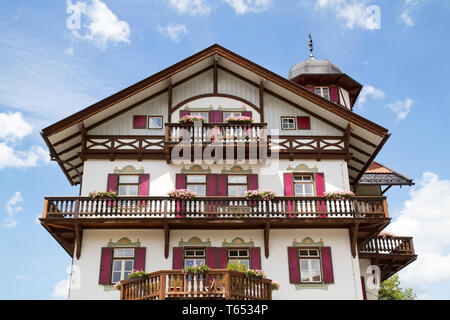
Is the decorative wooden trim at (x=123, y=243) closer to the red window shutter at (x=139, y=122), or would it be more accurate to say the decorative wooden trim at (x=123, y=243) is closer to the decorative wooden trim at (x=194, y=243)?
the decorative wooden trim at (x=194, y=243)

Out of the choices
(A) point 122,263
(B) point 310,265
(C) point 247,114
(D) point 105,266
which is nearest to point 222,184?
(C) point 247,114

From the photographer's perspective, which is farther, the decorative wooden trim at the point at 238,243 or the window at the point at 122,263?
the decorative wooden trim at the point at 238,243

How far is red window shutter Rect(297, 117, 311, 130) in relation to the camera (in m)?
25.1

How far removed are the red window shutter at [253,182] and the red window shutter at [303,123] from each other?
3089 mm

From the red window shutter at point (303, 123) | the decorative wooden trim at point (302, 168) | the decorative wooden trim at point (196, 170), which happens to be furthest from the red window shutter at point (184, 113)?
the decorative wooden trim at point (302, 168)

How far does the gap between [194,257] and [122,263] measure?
2784 millimetres

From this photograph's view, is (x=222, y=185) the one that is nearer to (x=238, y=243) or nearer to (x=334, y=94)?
(x=238, y=243)

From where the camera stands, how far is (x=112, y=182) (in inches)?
934

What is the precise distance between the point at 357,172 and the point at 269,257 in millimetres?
7292

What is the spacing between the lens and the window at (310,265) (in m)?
21.9

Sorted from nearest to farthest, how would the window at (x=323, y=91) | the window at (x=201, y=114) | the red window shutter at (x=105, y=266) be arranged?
the red window shutter at (x=105, y=266) < the window at (x=201, y=114) < the window at (x=323, y=91)

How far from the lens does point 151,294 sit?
17984 millimetres
